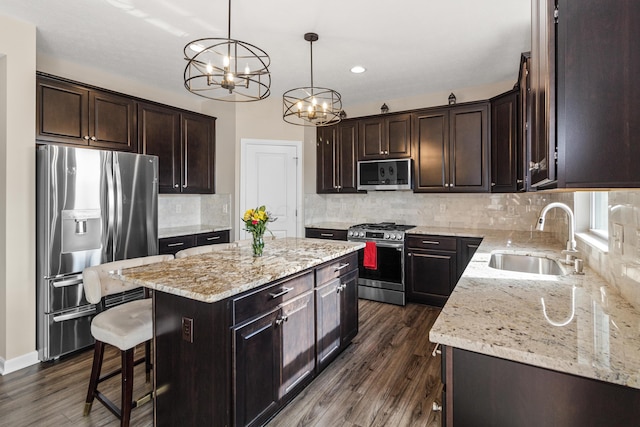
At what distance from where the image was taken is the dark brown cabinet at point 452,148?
387 cm

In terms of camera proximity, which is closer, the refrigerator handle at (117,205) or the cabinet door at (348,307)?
the cabinet door at (348,307)

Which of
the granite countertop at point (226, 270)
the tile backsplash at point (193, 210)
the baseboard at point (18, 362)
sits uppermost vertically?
the tile backsplash at point (193, 210)

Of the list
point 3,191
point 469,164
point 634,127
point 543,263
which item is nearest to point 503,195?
point 469,164

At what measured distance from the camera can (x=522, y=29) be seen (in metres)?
2.71

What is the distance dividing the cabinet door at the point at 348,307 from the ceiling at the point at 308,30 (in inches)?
81.4

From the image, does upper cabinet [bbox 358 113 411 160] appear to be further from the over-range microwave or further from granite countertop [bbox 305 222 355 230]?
granite countertop [bbox 305 222 355 230]

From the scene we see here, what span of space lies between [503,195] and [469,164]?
2.05 feet

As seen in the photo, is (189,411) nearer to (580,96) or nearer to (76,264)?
(76,264)

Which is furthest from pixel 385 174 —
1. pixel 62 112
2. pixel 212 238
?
pixel 62 112

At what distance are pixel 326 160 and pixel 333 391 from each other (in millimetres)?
3317

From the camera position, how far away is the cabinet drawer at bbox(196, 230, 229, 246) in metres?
4.18

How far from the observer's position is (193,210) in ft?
16.1

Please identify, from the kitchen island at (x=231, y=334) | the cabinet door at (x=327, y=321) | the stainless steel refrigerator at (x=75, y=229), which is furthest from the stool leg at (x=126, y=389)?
the stainless steel refrigerator at (x=75, y=229)

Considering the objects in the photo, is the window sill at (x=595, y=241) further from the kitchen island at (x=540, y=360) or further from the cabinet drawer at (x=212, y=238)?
the cabinet drawer at (x=212, y=238)
